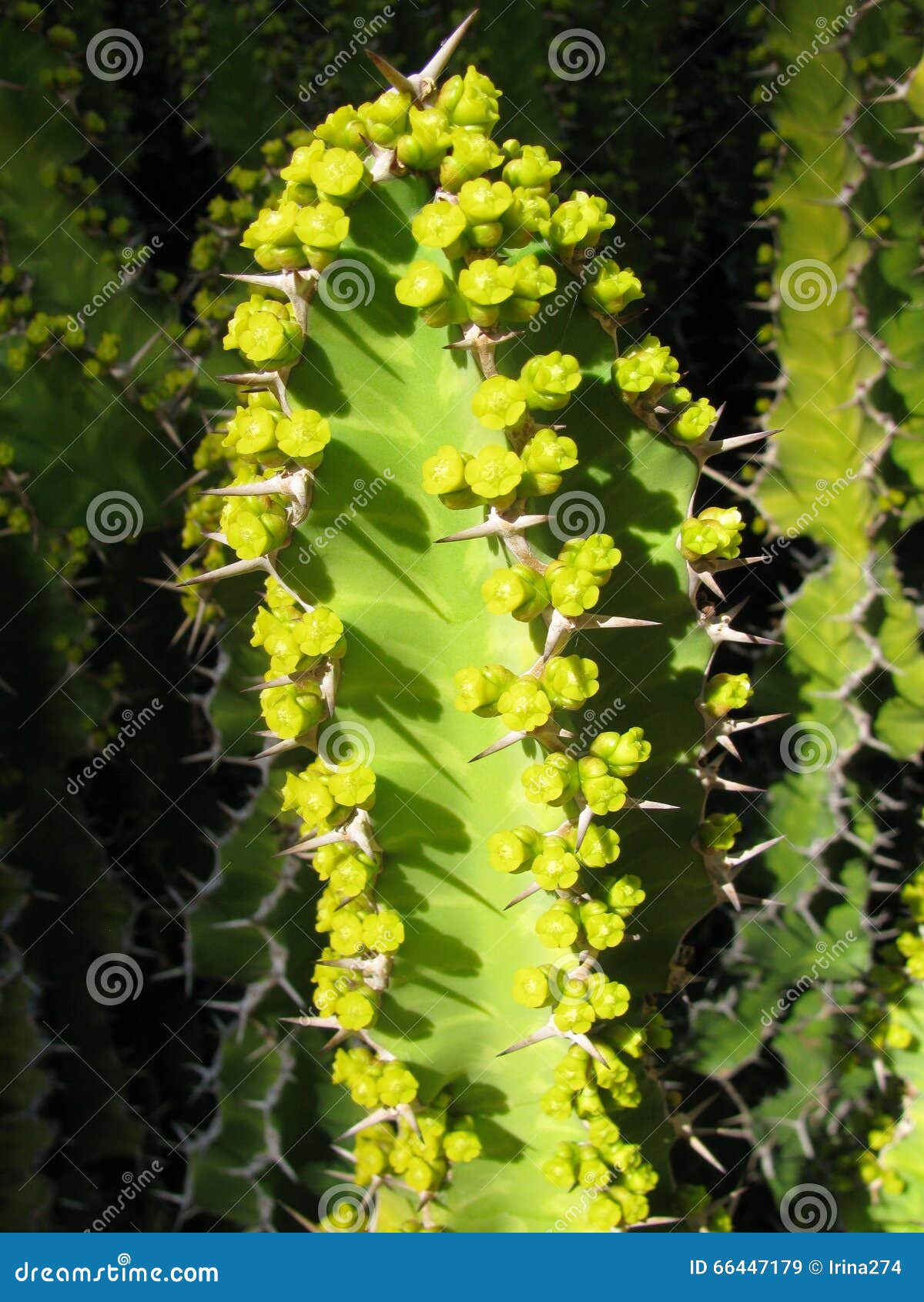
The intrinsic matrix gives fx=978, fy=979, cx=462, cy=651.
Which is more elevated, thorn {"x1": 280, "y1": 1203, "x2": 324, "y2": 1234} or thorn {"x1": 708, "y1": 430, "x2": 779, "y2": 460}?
thorn {"x1": 708, "y1": 430, "x2": 779, "y2": 460}

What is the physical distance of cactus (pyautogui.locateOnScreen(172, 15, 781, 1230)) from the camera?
1.06 meters

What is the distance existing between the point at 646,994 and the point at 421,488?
80 cm

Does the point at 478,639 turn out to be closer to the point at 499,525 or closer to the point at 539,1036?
the point at 499,525

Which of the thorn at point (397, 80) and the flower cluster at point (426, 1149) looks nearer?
the thorn at point (397, 80)

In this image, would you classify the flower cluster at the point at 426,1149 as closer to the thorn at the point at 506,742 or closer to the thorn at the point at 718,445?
the thorn at the point at 506,742

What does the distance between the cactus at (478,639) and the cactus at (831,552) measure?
0.76 m

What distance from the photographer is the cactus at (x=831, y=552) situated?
2072 millimetres

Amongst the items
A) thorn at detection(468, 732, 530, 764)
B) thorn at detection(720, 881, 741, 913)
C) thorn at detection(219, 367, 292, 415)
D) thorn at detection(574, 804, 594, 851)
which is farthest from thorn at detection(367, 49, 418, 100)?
thorn at detection(720, 881, 741, 913)

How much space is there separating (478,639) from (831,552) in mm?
1325


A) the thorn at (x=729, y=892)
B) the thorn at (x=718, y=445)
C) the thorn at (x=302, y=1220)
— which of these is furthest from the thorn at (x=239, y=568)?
the thorn at (x=302, y=1220)

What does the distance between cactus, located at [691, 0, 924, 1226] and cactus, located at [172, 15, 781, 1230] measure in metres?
0.76

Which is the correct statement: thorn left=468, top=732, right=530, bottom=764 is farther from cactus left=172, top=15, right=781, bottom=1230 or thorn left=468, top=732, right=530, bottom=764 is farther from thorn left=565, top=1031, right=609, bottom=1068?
thorn left=565, top=1031, right=609, bottom=1068

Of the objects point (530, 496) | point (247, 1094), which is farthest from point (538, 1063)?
point (247, 1094)

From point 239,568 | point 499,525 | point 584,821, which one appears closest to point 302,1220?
point 584,821
